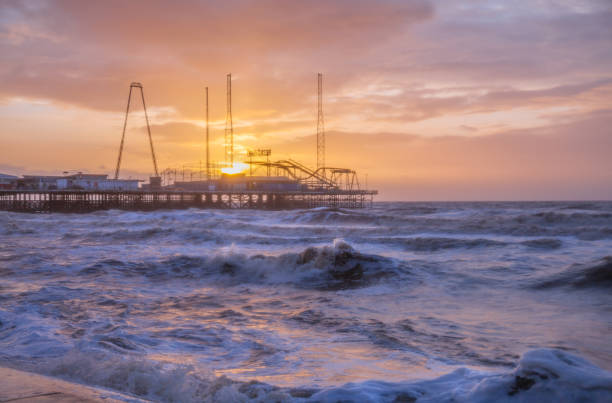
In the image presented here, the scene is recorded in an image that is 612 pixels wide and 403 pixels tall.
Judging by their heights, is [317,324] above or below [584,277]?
below

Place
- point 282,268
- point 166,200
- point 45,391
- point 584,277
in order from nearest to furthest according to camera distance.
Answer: point 45,391, point 584,277, point 282,268, point 166,200

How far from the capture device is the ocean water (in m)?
4.06

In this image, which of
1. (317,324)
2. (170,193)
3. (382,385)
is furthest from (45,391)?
(170,193)

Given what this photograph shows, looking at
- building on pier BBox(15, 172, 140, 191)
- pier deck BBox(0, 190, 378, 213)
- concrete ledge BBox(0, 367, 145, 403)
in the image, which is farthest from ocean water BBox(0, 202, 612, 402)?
building on pier BBox(15, 172, 140, 191)

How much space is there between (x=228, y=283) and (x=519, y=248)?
10284mm

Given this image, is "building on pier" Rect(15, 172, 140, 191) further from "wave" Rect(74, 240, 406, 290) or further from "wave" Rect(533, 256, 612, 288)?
"wave" Rect(533, 256, 612, 288)

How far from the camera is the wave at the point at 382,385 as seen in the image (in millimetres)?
3602

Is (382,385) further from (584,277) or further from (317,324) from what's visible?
(584,277)

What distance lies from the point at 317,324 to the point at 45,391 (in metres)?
4.02

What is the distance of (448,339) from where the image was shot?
19.3ft

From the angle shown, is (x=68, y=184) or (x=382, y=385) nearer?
(x=382, y=385)

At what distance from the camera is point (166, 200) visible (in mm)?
56719

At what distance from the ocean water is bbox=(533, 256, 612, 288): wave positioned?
0.14 ft

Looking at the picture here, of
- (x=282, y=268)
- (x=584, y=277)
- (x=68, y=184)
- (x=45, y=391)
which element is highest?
(x=68, y=184)
